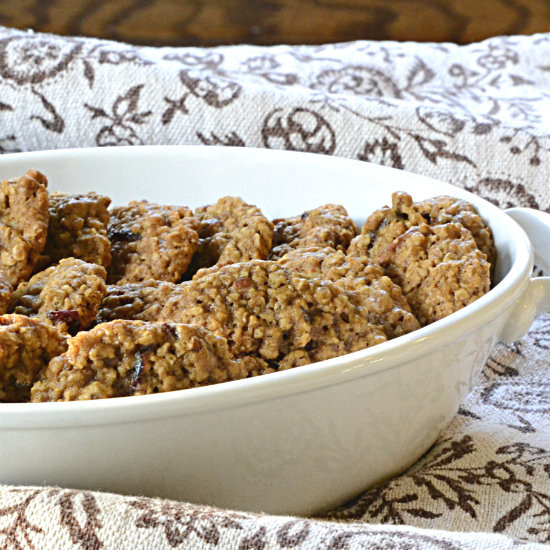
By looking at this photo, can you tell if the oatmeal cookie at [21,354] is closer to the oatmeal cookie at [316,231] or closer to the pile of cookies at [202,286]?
the pile of cookies at [202,286]

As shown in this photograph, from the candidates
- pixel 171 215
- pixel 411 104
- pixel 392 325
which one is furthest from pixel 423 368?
pixel 411 104

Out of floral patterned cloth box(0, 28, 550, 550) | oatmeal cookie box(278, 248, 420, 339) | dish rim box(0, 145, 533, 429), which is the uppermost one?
dish rim box(0, 145, 533, 429)

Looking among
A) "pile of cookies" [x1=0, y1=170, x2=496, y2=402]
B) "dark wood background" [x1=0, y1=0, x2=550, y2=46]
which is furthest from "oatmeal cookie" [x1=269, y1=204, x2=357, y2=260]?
"dark wood background" [x1=0, y1=0, x2=550, y2=46]

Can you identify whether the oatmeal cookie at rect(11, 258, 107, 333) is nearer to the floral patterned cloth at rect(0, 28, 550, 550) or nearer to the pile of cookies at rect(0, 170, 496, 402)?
the pile of cookies at rect(0, 170, 496, 402)

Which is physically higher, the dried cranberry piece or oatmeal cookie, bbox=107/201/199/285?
the dried cranberry piece

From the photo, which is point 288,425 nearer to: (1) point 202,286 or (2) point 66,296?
(1) point 202,286

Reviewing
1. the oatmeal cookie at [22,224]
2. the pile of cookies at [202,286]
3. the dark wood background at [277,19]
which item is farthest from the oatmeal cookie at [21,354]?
the dark wood background at [277,19]

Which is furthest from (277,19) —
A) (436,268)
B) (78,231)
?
(436,268)
